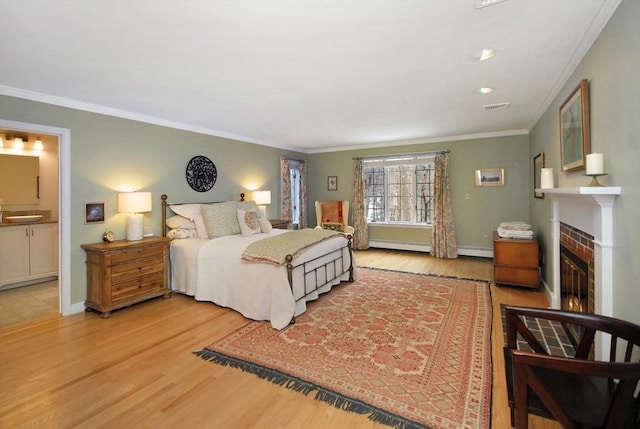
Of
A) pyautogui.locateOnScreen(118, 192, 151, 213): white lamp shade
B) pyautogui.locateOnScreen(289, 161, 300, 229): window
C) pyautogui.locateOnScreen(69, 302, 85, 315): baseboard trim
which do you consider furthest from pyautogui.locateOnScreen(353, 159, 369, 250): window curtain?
pyautogui.locateOnScreen(69, 302, 85, 315): baseboard trim

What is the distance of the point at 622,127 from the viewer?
5.48 feet

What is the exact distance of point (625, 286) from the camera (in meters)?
1.64

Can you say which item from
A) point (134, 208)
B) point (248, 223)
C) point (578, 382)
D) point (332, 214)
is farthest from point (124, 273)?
point (332, 214)

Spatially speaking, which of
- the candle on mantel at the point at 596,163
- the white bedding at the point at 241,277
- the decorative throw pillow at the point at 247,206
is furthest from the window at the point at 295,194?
the candle on mantel at the point at 596,163

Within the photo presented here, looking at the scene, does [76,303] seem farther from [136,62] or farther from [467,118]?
[467,118]

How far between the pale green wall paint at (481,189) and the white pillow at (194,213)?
3950 mm

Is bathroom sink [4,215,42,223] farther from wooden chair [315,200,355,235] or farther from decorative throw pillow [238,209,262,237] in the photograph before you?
wooden chair [315,200,355,235]

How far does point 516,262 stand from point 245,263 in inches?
140

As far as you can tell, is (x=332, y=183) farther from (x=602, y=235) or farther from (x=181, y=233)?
(x=602, y=235)

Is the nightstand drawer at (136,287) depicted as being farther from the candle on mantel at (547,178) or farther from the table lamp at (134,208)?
the candle on mantel at (547,178)

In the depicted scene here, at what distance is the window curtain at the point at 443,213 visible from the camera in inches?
234

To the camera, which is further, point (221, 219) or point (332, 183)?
point (332, 183)

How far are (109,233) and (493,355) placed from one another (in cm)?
420

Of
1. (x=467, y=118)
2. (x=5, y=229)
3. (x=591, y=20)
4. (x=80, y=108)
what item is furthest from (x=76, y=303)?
(x=467, y=118)
